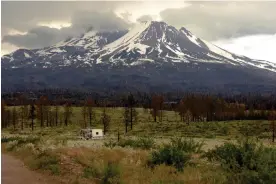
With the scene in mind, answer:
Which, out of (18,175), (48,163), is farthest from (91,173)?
(48,163)

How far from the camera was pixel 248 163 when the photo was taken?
16.7 meters

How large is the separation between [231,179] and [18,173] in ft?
27.4

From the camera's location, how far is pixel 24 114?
382ft

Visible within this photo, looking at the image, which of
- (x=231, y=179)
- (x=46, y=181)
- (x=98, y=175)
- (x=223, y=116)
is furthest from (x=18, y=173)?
(x=223, y=116)

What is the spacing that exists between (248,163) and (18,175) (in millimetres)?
9012

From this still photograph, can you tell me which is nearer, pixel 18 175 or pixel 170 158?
pixel 18 175

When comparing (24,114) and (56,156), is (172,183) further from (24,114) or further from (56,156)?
(24,114)

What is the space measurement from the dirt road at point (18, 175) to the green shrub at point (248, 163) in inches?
265

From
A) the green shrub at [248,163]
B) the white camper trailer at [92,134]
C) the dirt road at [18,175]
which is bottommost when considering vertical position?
the white camper trailer at [92,134]

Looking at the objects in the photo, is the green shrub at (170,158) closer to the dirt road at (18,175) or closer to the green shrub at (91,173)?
the green shrub at (91,173)

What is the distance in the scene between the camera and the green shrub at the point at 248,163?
13.0m

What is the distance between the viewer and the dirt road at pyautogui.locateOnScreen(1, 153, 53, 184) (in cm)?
1493

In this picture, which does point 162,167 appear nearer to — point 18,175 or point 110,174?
point 110,174

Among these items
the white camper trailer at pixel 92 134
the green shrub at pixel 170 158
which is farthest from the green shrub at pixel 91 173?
the white camper trailer at pixel 92 134
